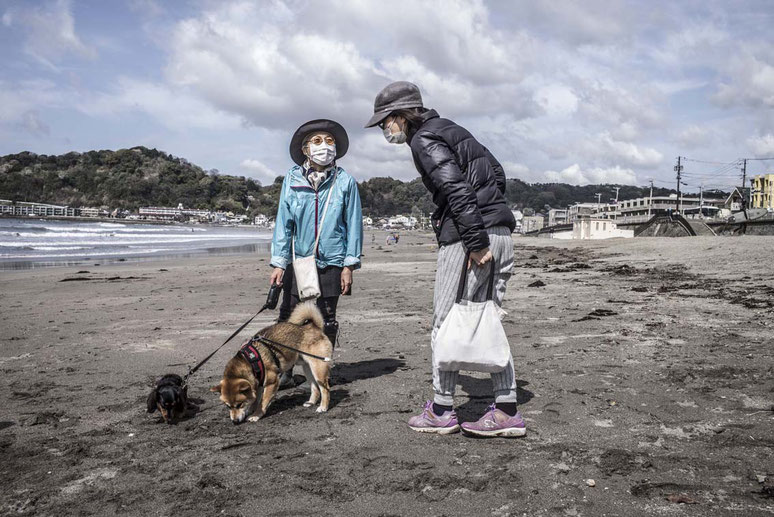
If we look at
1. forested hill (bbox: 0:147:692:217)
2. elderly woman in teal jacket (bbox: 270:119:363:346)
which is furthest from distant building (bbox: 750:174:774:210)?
elderly woman in teal jacket (bbox: 270:119:363:346)

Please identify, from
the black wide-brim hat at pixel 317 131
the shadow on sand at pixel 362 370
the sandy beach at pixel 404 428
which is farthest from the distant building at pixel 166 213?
the black wide-brim hat at pixel 317 131

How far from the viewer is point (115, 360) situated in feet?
17.8

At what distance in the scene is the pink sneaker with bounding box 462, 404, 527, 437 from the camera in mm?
3230

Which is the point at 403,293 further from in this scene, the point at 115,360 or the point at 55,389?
the point at 55,389

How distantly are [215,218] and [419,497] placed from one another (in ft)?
511

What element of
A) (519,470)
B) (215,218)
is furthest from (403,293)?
(215,218)

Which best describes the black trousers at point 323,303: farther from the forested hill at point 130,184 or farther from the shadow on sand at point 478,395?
the forested hill at point 130,184

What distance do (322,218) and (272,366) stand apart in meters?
1.29

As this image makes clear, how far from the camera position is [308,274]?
4.23 m

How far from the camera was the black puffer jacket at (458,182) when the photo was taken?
10.0 feet

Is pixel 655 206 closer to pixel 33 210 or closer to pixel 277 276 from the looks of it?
pixel 277 276

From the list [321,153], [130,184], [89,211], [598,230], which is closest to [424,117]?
[321,153]

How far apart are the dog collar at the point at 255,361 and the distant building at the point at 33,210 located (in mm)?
132624

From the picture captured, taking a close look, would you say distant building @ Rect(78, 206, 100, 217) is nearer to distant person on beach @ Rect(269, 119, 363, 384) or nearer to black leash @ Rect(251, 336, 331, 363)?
distant person on beach @ Rect(269, 119, 363, 384)
